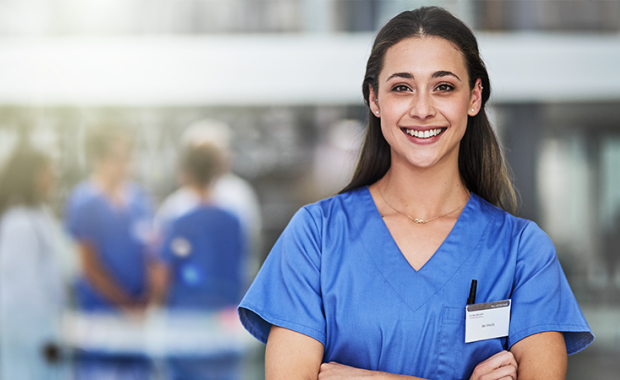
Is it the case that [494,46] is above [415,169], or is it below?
above

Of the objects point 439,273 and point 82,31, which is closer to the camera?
point 439,273

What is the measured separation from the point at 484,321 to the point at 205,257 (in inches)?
94.9

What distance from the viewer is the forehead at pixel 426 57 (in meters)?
1.11

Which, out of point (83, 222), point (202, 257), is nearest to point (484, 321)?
point (202, 257)

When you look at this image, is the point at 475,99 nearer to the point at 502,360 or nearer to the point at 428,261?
the point at 428,261

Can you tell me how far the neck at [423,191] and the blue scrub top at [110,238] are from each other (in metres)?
2.64

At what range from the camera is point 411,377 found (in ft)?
3.45

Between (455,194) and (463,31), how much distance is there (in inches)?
14.4

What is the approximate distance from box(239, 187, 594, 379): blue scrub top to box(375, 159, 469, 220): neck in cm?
7

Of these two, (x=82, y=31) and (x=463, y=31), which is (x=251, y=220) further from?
(x=463, y=31)

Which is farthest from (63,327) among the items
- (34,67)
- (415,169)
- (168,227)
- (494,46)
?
(494,46)

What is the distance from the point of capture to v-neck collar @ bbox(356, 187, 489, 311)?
44.6 inches

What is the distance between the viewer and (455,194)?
1261 mm

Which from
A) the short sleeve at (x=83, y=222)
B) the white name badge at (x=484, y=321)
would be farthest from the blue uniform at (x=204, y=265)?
the white name badge at (x=484, y=321)
